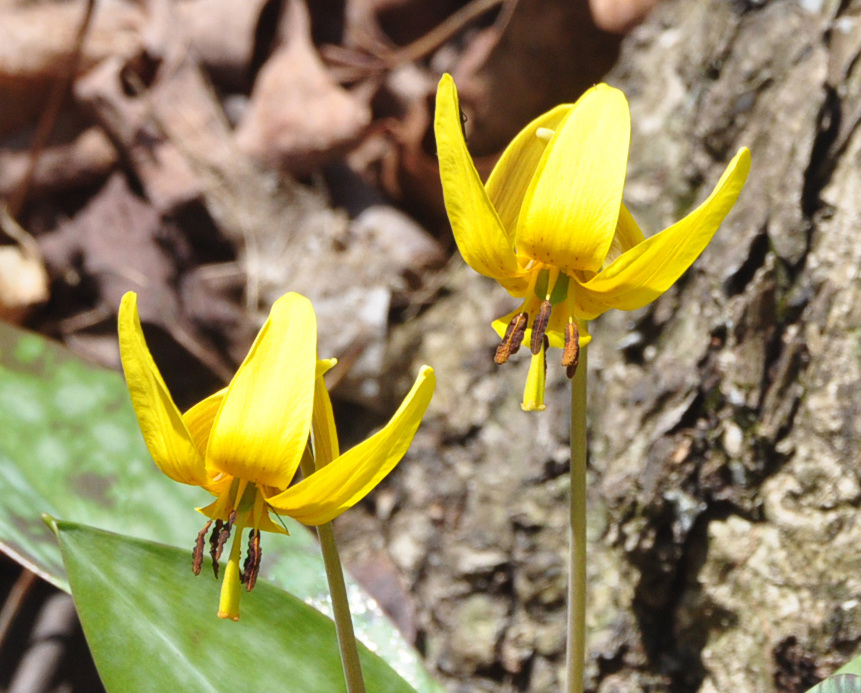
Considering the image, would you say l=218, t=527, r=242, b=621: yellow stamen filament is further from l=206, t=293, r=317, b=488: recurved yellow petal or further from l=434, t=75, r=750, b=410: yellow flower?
l=434, t=75, r=750, b=410: yellow flower

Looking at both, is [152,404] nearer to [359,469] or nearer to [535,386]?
[359,469]

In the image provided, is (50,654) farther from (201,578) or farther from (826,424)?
(826,424)

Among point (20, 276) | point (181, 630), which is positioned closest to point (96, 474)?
point (181, 630)

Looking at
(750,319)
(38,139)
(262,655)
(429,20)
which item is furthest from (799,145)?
(38,139)

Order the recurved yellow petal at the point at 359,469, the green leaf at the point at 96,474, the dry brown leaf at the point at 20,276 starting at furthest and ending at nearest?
the dry brown leaf at the point at 20,276, the green leaf at the point at 96,474, the recurved yellow petal at the point at 359,469

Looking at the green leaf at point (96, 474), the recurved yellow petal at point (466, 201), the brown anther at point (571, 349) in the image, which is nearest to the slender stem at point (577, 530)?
the brown anther at point (571, 349)

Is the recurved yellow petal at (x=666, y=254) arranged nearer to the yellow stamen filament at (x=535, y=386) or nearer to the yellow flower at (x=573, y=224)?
the yellow flower at (x=573, y=224)

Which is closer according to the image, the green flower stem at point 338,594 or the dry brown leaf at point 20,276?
the green flower stem at point 338,594
